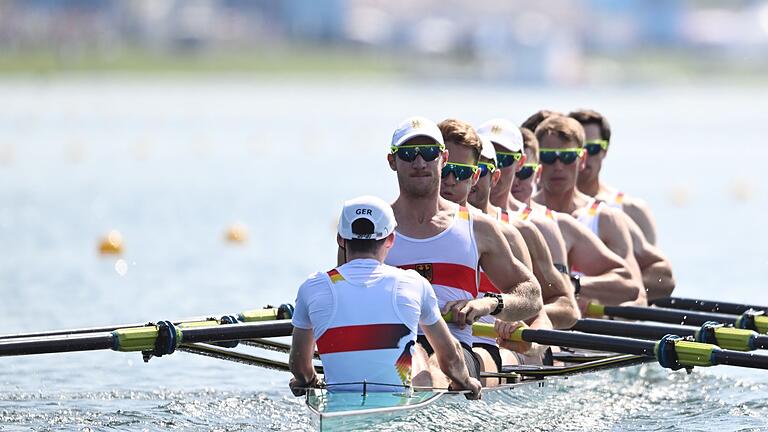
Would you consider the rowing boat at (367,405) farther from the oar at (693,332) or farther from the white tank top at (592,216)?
the white tank top at (592,216)

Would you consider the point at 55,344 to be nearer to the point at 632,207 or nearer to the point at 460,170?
the point at 460,170

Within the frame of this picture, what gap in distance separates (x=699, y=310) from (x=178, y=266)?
25.2ft

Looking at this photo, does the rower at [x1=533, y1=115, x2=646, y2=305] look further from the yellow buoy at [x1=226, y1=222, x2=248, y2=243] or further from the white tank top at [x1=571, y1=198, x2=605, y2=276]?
the yellow buoy at [x1=226, y1=222, x2=248, y2=243]

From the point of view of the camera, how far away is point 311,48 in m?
108

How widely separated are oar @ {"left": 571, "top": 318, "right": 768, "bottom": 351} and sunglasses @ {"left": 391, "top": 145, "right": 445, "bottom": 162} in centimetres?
243

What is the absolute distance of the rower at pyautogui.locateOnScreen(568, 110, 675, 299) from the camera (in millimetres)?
11508

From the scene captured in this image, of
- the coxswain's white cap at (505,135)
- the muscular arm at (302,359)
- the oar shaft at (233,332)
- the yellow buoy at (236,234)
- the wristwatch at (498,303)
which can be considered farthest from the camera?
the yellow buoy at (236,234)

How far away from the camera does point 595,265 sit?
10.6 meters

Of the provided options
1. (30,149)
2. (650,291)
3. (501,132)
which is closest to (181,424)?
(501,132)

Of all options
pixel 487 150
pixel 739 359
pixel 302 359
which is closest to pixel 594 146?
pixel 487 150

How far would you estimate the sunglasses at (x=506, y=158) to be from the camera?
9.45m

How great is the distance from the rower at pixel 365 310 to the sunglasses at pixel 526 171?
301 cm

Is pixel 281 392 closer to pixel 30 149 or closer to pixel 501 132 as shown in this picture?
pixel 501 132

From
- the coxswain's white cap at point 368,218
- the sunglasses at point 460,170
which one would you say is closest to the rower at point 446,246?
the sunglasses at point 460,170
